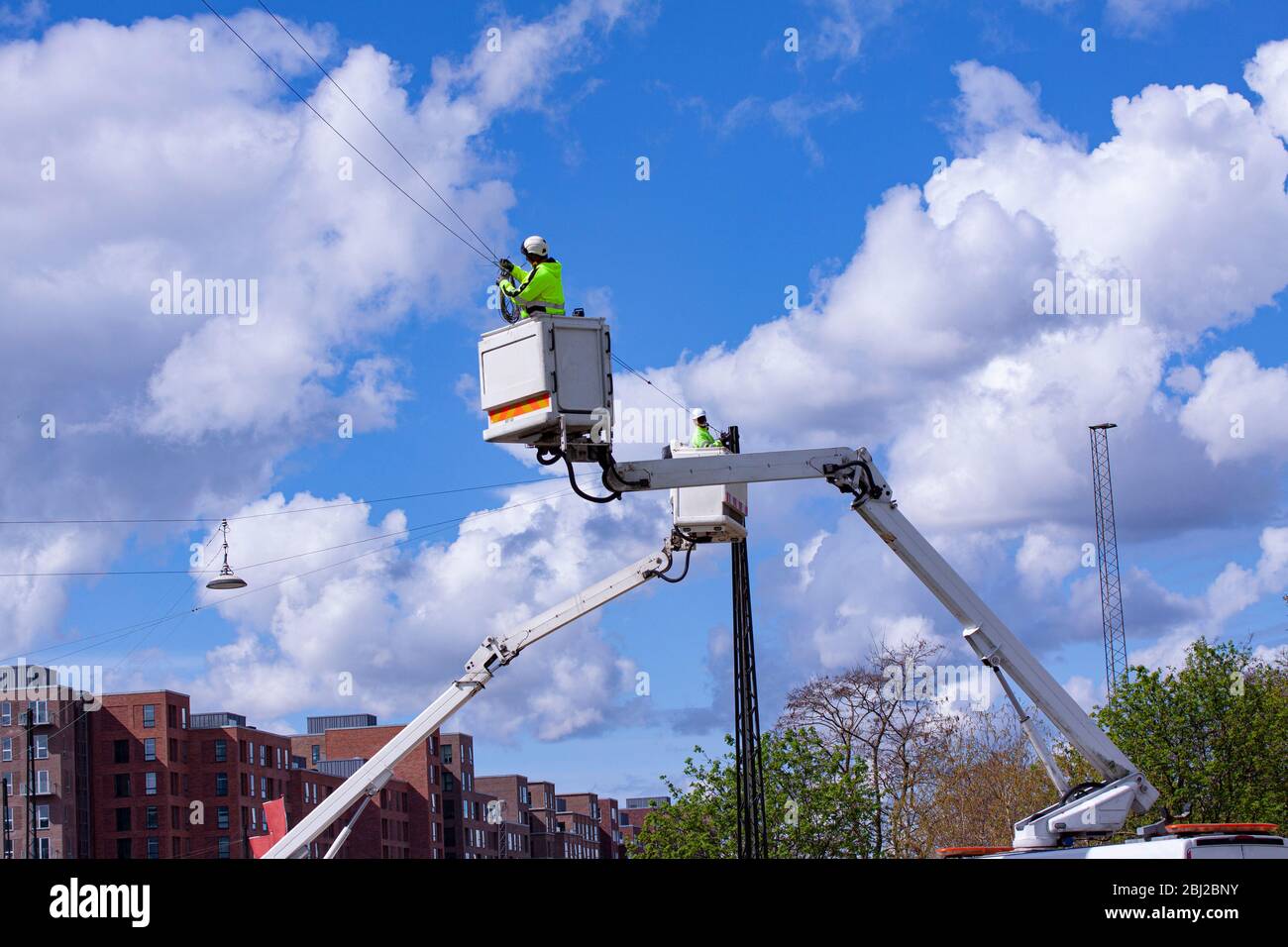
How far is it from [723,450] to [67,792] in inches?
4532

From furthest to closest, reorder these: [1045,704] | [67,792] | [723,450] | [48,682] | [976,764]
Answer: [67,792] < [48,682] < [976,764] < [723,450] < [1045,704]

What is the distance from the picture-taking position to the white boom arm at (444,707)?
2892cm

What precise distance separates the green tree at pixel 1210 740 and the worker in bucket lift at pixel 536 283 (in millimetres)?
33755

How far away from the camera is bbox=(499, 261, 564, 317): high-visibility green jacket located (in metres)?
16.8

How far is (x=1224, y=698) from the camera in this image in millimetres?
46156

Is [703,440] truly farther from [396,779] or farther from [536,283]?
[396,779]

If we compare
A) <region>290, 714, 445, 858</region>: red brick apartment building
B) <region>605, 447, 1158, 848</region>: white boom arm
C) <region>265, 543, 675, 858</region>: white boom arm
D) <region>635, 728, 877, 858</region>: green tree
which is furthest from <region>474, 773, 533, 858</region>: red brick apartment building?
<region>605, 447, 1158, 848</region>: white boom arm

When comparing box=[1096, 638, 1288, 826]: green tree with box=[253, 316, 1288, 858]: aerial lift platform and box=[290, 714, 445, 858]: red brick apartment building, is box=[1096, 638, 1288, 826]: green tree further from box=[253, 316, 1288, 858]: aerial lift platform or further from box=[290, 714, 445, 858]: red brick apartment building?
box=[290, 714, 445, 858]: red brick apartment building

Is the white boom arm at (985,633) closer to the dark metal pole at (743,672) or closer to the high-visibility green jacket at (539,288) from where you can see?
the high-visibility green jacket at (539,288)

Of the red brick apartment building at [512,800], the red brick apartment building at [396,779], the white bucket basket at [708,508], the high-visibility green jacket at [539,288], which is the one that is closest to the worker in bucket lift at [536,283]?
the high-visibility green jacket at [539,288]
